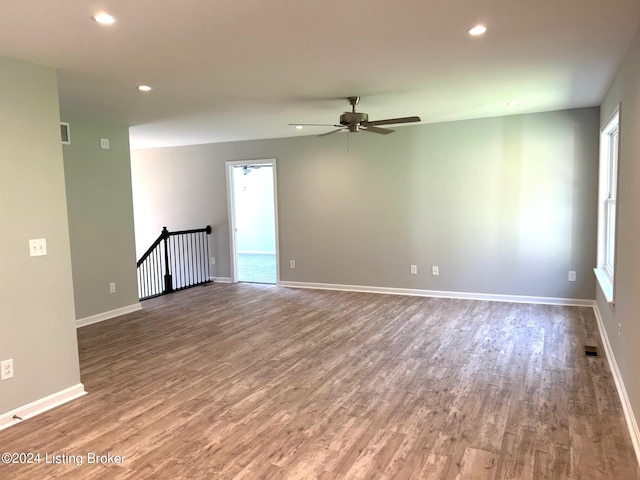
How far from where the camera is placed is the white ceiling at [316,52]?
2.32 metres

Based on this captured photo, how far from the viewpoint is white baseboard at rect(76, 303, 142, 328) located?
5.19 m

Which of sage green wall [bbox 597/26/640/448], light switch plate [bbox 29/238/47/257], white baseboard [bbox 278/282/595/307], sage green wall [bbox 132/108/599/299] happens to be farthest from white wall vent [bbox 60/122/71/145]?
sage green wall [bbox 597/26/640/448]

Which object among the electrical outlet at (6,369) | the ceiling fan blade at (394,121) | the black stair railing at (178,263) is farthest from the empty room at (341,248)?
the black stair railing at (178,263)

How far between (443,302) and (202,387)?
3.64 meters

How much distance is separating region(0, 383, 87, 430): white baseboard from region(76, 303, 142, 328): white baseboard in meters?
2.05

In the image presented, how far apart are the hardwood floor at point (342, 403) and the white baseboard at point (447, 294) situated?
1.56ft

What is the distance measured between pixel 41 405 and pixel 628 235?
13.7ft

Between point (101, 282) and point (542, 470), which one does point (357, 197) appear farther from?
point (542, 470)

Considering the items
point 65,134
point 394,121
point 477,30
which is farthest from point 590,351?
point 65,134

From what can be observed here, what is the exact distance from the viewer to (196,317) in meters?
5.48

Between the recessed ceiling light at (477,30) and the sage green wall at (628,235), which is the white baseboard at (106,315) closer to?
the recessed ceiling light at (477,30)

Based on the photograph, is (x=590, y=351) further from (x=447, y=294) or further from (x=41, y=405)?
(x=41, y=405)

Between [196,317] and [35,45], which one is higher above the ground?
[35,45]

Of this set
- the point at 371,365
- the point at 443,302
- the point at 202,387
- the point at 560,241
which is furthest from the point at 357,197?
the point at 202,387
